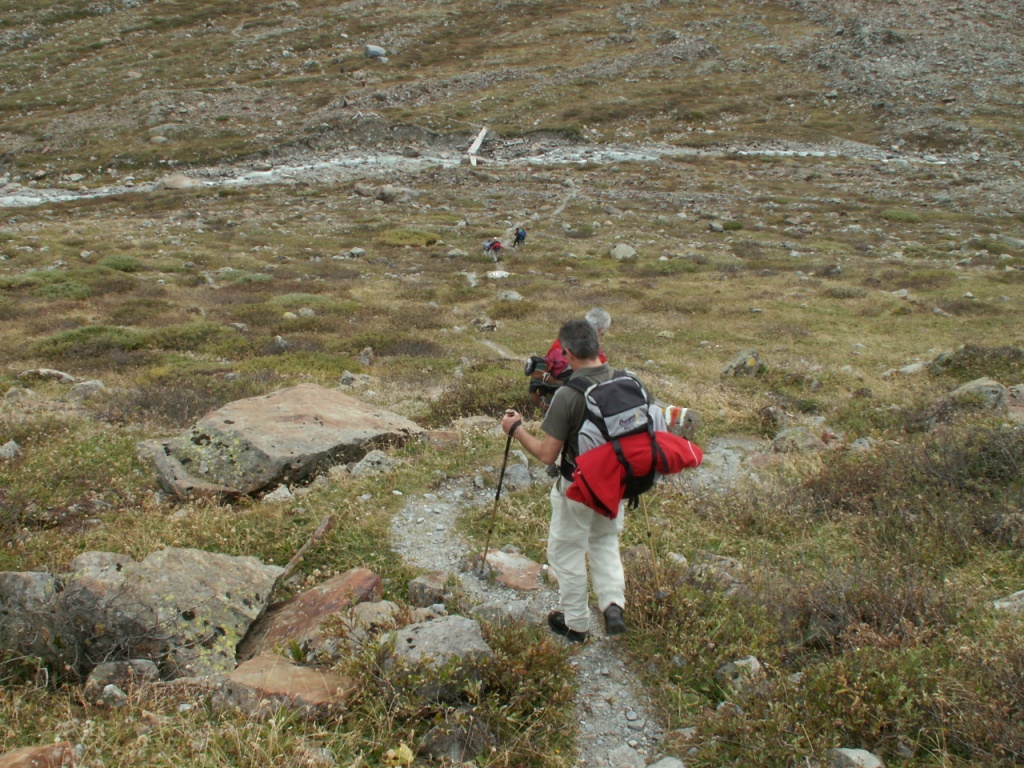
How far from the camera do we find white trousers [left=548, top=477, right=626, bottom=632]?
4523mm

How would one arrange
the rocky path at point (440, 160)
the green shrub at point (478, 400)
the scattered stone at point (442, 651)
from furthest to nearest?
the rocky path at point (440, 160) → the green shrub at point (478, 400) → the scattered stone at point (442, 651)

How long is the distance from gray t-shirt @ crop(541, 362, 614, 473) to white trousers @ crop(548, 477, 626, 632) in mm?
377

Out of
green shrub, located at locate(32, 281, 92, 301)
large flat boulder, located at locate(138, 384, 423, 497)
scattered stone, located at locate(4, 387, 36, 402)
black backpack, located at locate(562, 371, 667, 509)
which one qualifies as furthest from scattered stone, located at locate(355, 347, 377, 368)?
green shrub, located at locate(32, 281, 92, 301)

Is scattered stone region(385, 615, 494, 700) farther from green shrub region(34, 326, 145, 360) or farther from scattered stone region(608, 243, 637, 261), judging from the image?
scattered stone region(608, 243, 637, 261)

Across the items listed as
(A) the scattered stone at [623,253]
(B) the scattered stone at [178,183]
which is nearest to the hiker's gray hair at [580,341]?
(A) the scattered stone at [623,253]

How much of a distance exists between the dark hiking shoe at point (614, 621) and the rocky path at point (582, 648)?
0.41 feet

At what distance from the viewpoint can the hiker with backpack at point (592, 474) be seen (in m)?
4.03

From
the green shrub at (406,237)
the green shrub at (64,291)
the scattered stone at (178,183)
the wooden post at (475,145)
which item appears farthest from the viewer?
the wooden post at (475,145)

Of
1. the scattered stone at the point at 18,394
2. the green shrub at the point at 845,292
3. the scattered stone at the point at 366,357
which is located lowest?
the green shrub at the point at 845,292

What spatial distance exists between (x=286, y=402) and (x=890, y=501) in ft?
21.5

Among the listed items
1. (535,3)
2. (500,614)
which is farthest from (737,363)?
(535,3)

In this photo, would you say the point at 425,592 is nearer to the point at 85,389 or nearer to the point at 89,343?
the point at 85,389

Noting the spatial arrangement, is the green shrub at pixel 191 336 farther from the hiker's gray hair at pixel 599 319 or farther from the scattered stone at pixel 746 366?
the hiker's gray hair at pixel 599 319

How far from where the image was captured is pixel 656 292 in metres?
21.7
